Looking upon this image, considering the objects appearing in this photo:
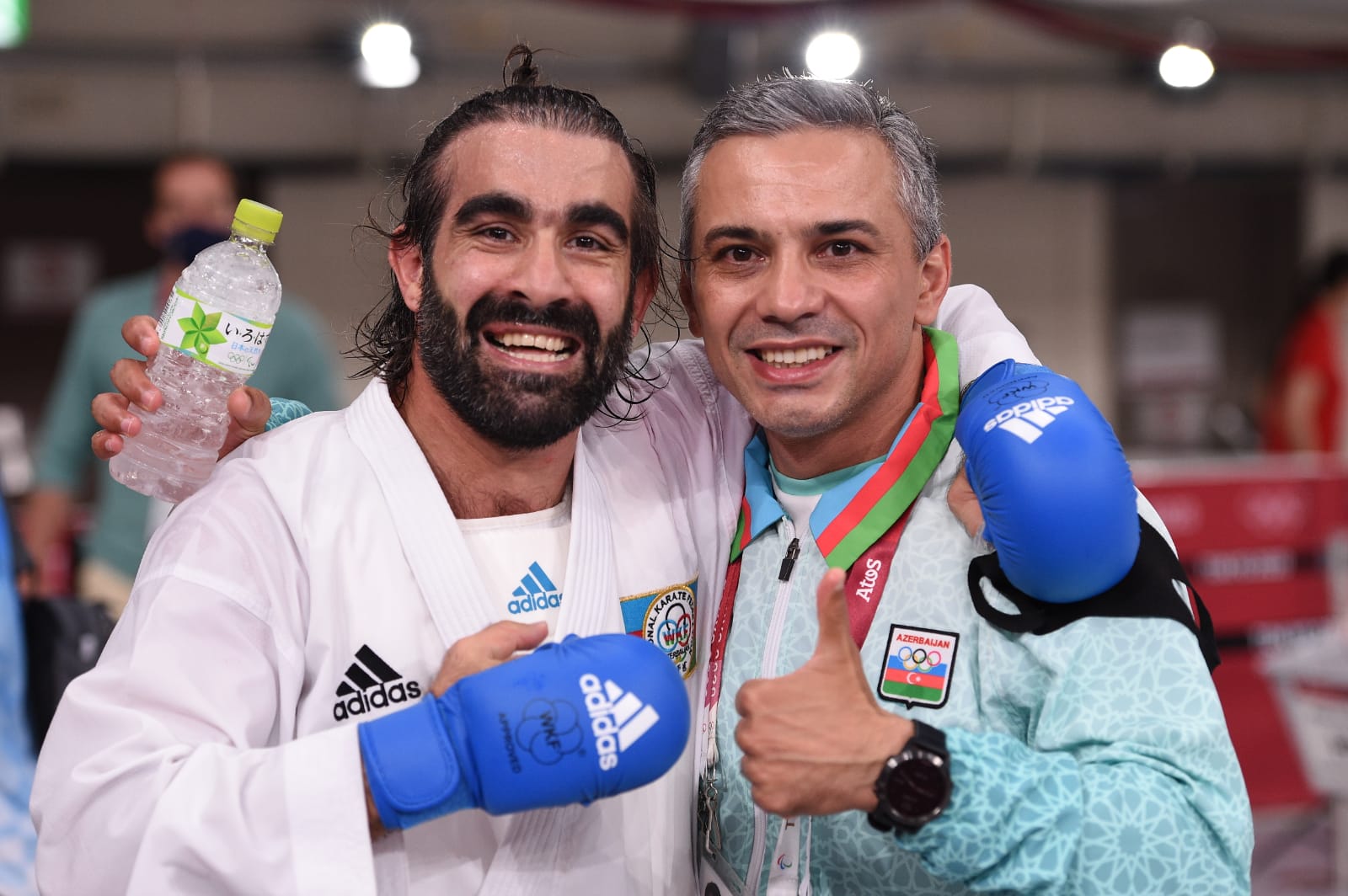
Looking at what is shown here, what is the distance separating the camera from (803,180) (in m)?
1.89

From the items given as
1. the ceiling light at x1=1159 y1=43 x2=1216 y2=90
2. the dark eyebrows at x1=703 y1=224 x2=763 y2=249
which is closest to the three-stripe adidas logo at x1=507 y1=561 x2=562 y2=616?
the dark eyebrows at x1=703 y1=224 x2=763 y2=249

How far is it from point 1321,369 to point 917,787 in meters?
6.12

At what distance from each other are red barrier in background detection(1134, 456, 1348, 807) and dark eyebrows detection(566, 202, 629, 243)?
151 inches

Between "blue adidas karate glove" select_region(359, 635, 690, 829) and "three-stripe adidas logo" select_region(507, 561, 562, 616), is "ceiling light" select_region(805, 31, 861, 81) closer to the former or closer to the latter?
"three-stripe adidas logo" select_region(507, 561, 562, 616)

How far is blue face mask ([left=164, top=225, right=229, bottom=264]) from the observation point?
3.92 metres

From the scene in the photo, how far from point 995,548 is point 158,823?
1077 mm

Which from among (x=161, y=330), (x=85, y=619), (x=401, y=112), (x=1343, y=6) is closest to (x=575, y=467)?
(x=161, y=330)

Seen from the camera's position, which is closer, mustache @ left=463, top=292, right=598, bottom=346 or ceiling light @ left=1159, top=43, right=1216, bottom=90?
mustache @ left=463, top=292, right=598, bottom=346

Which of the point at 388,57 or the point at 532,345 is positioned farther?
the point at 388,57

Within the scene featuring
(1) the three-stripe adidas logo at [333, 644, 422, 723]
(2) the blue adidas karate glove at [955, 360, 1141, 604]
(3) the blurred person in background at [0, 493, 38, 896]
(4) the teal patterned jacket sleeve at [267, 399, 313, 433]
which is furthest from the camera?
(3) the blurred person in background at [0, 493, 38, 896]

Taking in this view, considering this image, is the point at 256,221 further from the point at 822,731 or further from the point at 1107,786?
the point at 1107,786

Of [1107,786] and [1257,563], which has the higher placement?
[1107,786]

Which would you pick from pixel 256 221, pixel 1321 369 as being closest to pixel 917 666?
pixel 256 221

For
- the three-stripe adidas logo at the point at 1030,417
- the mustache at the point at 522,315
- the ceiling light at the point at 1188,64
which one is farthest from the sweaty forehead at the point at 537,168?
the ceiling light at the point at 1188,64
